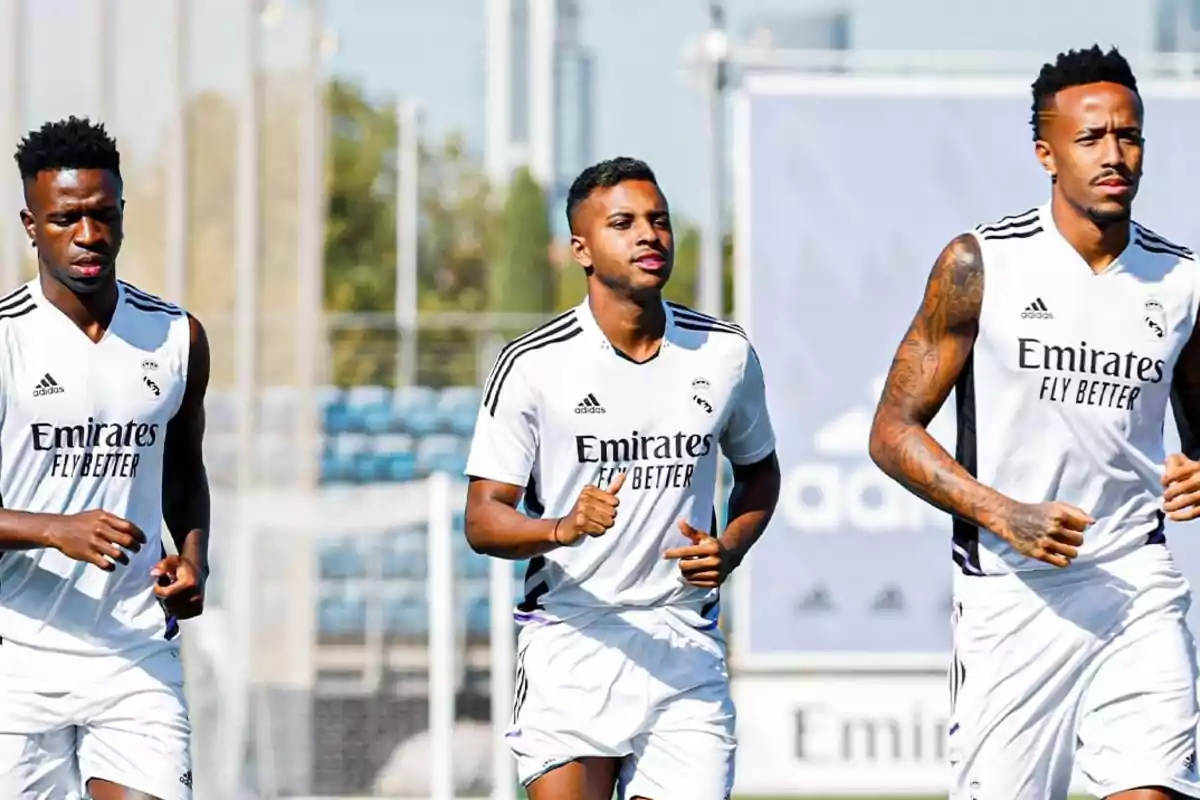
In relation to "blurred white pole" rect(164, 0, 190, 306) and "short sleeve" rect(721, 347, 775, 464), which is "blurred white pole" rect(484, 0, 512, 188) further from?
"short sleeve" rect(721, 347, 775, 464)

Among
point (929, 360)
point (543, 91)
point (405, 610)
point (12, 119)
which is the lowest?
point (405, 610)

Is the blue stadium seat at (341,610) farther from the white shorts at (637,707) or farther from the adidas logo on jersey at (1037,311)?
the adidas logo on jersey at (1037,311)

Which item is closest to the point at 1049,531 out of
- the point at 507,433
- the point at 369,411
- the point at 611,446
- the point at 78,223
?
the point at 611,446

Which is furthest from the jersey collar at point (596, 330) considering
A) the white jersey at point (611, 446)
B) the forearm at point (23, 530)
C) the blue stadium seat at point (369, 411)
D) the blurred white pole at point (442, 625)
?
the blue stadium seat at point (369, 411)

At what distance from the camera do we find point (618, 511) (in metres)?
6.67

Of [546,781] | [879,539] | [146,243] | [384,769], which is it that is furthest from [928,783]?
[546,781]

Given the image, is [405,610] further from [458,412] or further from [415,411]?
[458,412]

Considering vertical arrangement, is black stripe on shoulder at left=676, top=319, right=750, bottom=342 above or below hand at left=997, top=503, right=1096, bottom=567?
above

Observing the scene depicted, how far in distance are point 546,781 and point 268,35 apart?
30.5 feet

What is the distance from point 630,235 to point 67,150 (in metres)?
1.58

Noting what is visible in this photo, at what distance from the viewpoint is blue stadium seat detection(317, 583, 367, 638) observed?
645 inches

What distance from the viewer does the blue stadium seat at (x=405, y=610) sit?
16875mm

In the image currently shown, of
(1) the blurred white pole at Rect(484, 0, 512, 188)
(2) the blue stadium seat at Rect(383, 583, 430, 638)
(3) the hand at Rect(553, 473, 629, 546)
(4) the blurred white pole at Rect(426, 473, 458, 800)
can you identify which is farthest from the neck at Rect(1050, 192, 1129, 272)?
(1) the blurred white pole at Rect(484, 0, 512, 188)

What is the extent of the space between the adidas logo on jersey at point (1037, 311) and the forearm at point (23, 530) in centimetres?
268
